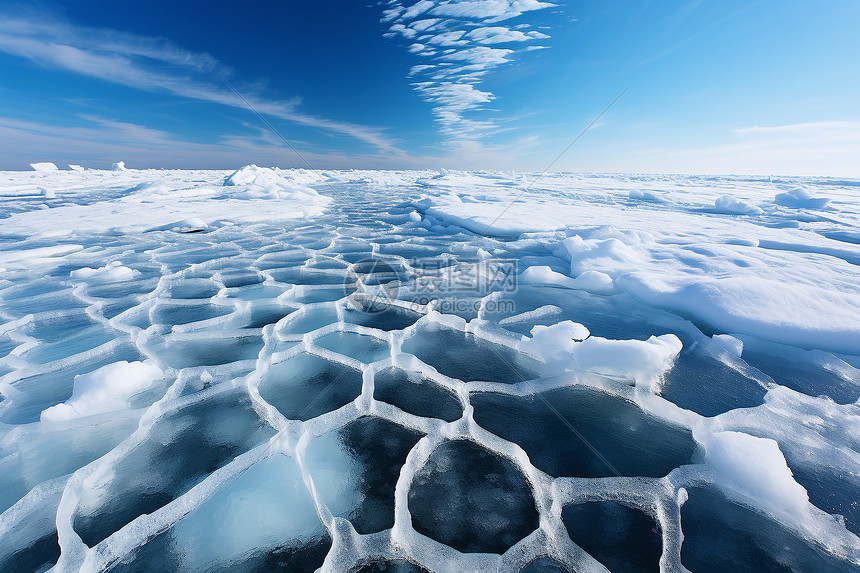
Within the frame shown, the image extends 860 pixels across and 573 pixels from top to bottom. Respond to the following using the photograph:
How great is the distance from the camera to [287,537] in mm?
1429

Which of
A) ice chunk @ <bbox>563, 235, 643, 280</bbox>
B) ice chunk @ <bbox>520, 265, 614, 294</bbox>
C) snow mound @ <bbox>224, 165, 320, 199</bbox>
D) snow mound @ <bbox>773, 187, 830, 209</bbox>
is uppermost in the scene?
snow mound @ <bbox>224, 165, 320, 199</bbox>

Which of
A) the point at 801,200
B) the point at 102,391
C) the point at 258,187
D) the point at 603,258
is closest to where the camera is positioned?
the point at 102,391

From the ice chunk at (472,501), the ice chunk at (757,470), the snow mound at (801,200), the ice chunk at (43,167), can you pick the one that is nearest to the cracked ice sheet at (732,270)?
the ice chunk at (757,470)

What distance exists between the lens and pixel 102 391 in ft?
7.05

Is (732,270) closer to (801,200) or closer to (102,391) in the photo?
(102,391)

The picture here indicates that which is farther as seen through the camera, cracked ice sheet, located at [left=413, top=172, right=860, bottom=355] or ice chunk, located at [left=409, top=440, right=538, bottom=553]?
cracked ice sheet, located at [left=413, top=172, right=860, bottom=355]

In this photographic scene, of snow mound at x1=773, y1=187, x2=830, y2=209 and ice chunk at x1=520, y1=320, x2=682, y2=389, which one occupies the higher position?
ice chunk at x1=520, y1=320, x2=682, y2=389

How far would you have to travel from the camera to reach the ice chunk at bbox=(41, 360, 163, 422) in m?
2.07

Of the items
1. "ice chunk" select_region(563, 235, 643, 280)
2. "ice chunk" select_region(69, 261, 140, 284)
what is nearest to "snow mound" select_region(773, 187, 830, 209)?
"ice chunk" select_region(563, 235, 643, 280)

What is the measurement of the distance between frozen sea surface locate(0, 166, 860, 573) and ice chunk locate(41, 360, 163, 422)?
0.04 ft

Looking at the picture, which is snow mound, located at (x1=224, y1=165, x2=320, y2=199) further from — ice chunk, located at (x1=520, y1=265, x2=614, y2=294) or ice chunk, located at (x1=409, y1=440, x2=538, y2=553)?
ice chunk, located at (x1=409, y1=440, x2=538, y2=553)

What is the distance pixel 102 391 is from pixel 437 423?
2.19 m

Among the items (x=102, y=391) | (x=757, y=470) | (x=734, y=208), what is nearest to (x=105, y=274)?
(x=102, y=391)

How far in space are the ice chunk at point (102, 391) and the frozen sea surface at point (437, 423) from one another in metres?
0.01
